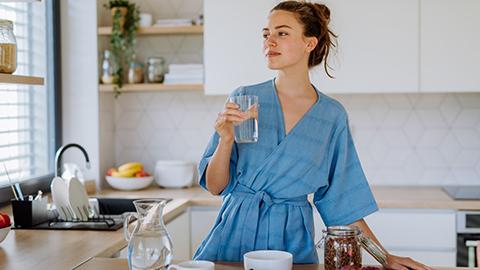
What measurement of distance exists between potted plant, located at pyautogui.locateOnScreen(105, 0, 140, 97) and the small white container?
501mm

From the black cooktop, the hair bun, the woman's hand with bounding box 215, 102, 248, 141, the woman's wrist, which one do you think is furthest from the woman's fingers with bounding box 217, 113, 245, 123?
the black cooktop

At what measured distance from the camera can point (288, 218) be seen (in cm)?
222

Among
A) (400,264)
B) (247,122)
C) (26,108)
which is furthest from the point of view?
(26,108)

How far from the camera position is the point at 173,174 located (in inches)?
159

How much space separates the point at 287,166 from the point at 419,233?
1.50m

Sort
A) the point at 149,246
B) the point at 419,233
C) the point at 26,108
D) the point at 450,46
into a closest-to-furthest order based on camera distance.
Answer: the point at 149,246
the point at 419,233
the point at 450,46
the point at 26,108

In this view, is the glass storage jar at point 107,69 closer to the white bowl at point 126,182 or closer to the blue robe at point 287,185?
the white bowl at point 126,182

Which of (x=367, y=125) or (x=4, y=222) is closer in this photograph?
(x=4, y=222)

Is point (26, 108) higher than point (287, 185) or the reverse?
higher

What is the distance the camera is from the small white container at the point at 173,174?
4.03 m

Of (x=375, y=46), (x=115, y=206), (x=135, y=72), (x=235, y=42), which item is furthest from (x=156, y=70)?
(x=375, y=46)

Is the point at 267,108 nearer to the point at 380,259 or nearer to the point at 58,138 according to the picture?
the point at 380,259

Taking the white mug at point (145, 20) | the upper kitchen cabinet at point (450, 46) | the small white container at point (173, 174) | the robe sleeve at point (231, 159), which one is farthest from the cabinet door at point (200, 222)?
the robe sleeve at point (231, 159)

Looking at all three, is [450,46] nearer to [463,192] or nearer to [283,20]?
[463,192]
